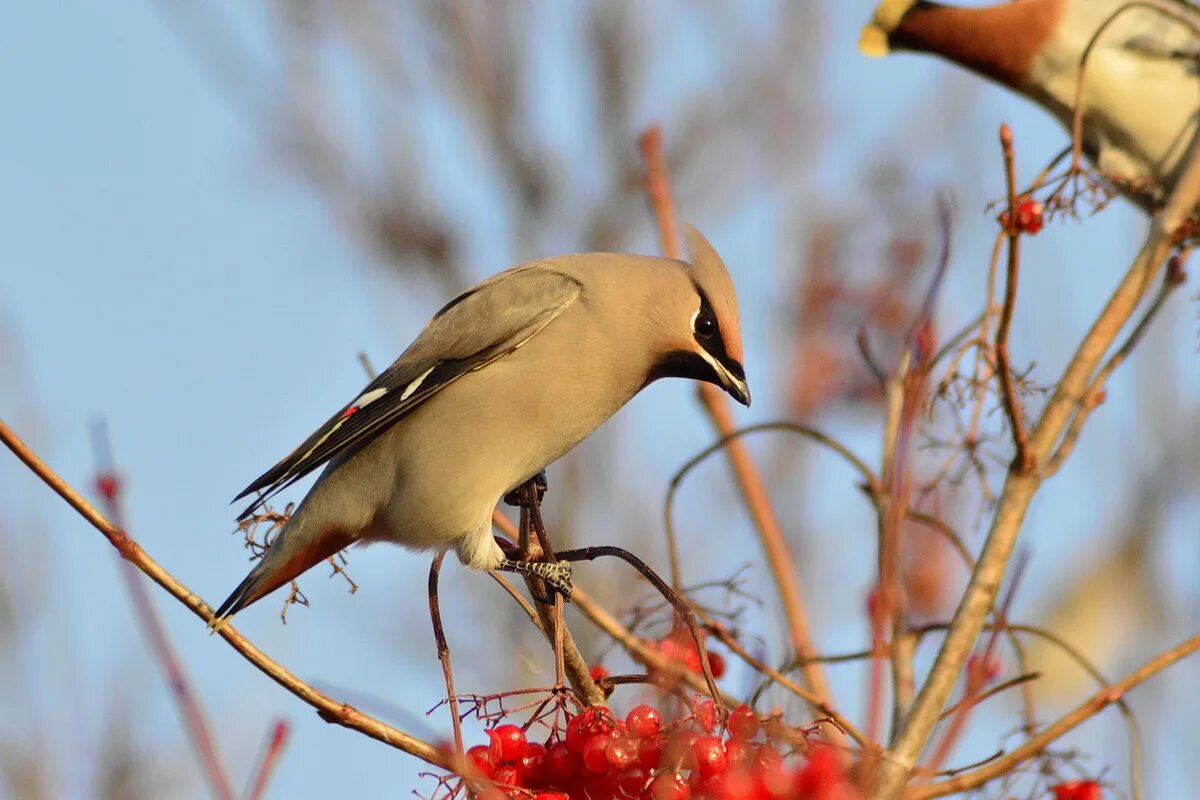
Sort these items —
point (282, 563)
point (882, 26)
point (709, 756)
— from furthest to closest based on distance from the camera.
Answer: point (882, 26) → point (282, 563) → point (709, 756)

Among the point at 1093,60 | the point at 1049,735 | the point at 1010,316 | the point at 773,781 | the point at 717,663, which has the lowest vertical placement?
the point at 773,781

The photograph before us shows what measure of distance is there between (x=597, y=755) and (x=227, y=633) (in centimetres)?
46

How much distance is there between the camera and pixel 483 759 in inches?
72.2

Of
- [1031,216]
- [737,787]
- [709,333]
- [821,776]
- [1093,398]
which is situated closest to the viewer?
[821,776]

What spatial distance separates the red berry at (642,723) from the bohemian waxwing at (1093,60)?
7.26 ft

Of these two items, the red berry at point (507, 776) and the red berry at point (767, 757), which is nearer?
the red berry at point (767, 757)

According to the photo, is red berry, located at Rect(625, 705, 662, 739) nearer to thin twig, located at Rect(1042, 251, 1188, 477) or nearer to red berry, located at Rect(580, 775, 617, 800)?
red berry, located at Rect(580, 775, 617, 800)

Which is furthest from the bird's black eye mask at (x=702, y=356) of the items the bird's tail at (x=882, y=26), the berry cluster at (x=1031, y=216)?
the bird's tail at (x=882, y=26)

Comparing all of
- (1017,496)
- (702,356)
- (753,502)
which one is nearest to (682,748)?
(1017,496)

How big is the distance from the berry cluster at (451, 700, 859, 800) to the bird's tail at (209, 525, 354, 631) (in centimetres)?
81

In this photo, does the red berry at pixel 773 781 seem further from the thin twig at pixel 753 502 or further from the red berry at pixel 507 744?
the thin twig at pixel 753 502

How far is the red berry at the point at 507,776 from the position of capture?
1825mm

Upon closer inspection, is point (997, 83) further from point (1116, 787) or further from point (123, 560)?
point (123, 560)

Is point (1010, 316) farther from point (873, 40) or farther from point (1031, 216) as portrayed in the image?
point (873, 40)
